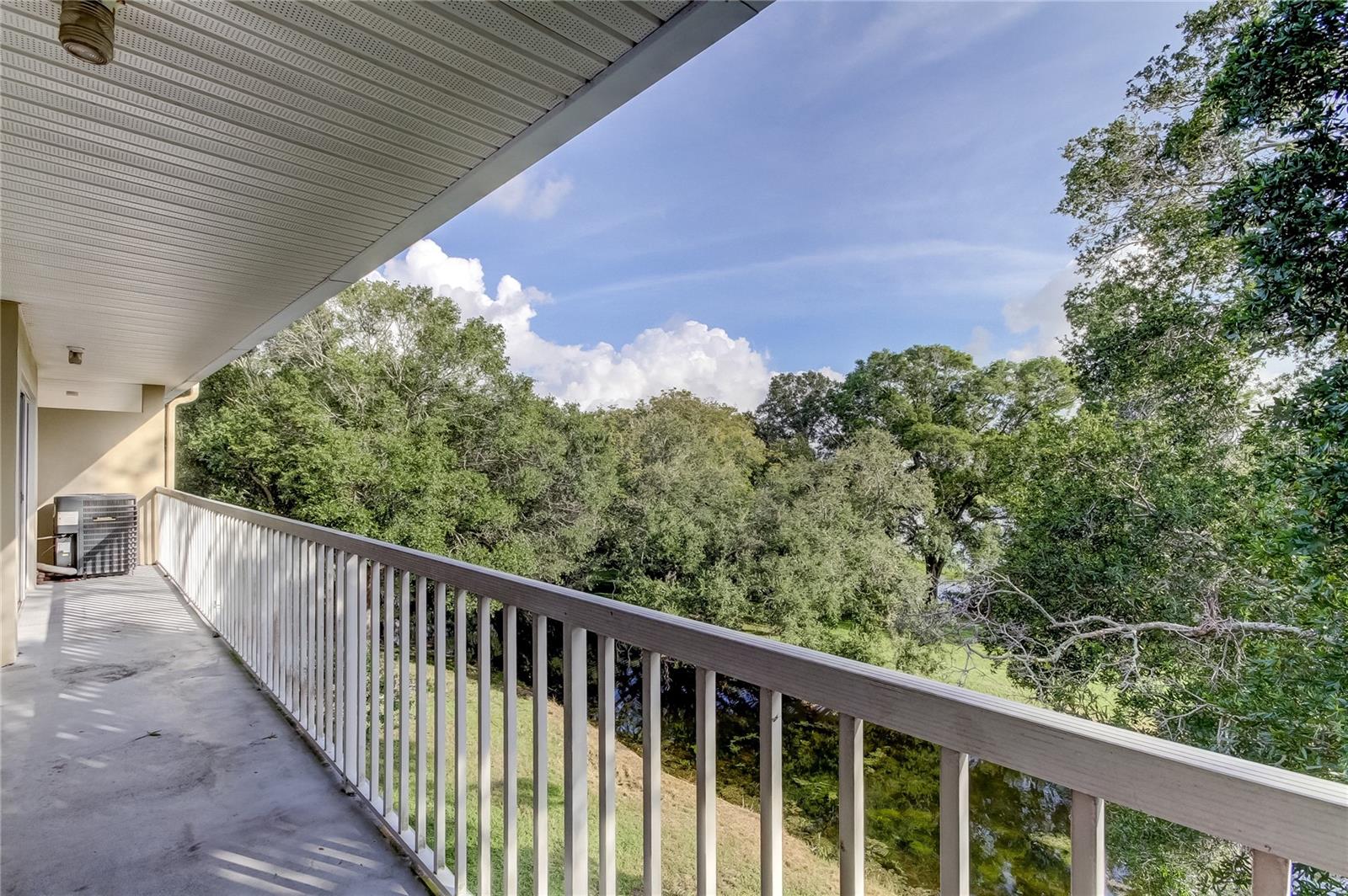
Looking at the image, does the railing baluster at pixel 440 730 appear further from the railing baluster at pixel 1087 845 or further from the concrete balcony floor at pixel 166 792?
the railing baluster at pixel 1087 845

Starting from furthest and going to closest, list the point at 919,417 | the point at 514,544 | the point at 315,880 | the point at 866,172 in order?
the point at 866,172 → the point at 919,417 → the point at 514,544 → the point at 315,880

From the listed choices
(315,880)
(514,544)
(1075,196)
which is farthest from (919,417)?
(315,880)

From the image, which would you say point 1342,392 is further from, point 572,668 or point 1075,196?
point 1075,196

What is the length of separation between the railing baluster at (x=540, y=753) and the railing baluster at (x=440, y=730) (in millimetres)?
483

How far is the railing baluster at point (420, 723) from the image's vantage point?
6.58 feet

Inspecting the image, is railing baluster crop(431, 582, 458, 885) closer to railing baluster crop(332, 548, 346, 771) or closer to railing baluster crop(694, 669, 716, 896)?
railing baluster crop(332, 548, 346, 771)

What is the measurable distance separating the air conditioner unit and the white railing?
→ 5923mm

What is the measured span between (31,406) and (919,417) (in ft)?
56.2

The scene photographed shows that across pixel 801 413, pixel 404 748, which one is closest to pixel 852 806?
pixel 404 748

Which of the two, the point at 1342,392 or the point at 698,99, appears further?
the point at 698,99

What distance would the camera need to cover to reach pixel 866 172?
23125mm

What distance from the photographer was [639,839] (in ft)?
18.6

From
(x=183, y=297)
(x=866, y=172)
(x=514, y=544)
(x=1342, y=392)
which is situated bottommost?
(x=514, y=544)

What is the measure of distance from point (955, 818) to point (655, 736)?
22.2 inches
